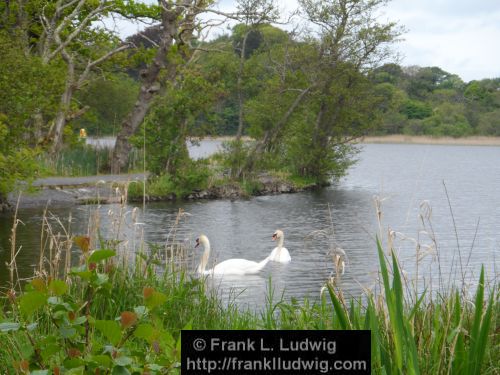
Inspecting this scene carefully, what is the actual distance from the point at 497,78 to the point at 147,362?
107552 millimetres

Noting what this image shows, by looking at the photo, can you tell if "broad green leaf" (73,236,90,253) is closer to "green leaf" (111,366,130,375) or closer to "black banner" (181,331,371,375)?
"green leaf" (111,366,130,375)

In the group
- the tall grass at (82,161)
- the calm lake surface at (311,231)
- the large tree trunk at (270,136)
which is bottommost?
the calm lake surface at (311,231)

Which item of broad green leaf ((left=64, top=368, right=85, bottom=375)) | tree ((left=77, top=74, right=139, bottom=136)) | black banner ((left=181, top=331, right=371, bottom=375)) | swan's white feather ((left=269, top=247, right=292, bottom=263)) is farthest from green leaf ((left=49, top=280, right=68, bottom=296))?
tree ((left=77, top=74, right=139, bottom=136))

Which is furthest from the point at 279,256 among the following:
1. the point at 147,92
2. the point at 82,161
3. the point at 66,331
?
the point at 147,92

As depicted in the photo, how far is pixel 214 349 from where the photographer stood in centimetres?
241

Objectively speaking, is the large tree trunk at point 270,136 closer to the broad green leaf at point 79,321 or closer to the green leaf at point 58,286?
the broad green leaf at point 79,321

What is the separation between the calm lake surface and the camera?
1155 centimetres

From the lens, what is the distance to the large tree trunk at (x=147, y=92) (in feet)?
92.9

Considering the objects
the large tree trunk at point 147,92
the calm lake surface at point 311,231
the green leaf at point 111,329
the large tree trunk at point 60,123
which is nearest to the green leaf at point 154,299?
the green leaf at point 111,329

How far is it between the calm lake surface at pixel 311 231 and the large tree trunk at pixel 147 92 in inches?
201

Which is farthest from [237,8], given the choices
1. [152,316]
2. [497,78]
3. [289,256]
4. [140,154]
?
[497,78]

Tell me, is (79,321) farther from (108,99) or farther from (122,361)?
(108,99)

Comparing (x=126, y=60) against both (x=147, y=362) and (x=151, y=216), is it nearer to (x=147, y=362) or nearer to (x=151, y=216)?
(x=151, y=216)

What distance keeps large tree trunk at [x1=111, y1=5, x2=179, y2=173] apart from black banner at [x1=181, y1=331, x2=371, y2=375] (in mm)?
25754
